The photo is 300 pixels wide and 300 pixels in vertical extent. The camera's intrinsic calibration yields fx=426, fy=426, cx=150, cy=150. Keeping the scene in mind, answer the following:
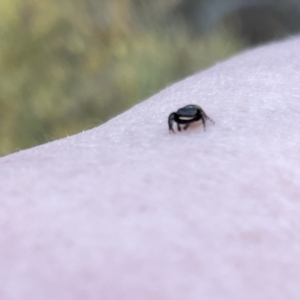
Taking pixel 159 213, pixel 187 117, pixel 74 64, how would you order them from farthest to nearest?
pixel 74 64 < pixel 187 117 < pixel 159 213

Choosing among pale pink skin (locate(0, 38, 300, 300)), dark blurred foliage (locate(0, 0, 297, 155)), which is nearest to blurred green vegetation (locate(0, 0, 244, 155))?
dark blurred foliage (locate(0, 0, 297, 155))

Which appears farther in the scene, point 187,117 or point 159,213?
point 187,117

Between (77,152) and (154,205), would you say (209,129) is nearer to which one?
(77,152)

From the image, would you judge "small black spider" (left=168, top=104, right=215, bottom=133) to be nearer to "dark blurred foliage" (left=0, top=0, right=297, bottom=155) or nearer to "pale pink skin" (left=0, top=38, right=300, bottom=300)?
"pale pink skin" (left=0, top=38, right=300, bottom=300)

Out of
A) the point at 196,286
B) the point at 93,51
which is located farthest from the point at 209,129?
the point at 93,51

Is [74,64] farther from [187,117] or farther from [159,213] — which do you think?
[159,213]

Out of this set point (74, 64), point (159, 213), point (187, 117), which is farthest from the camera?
point (74, 64)

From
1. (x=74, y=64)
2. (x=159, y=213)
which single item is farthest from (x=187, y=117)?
(x=74, y=64)
